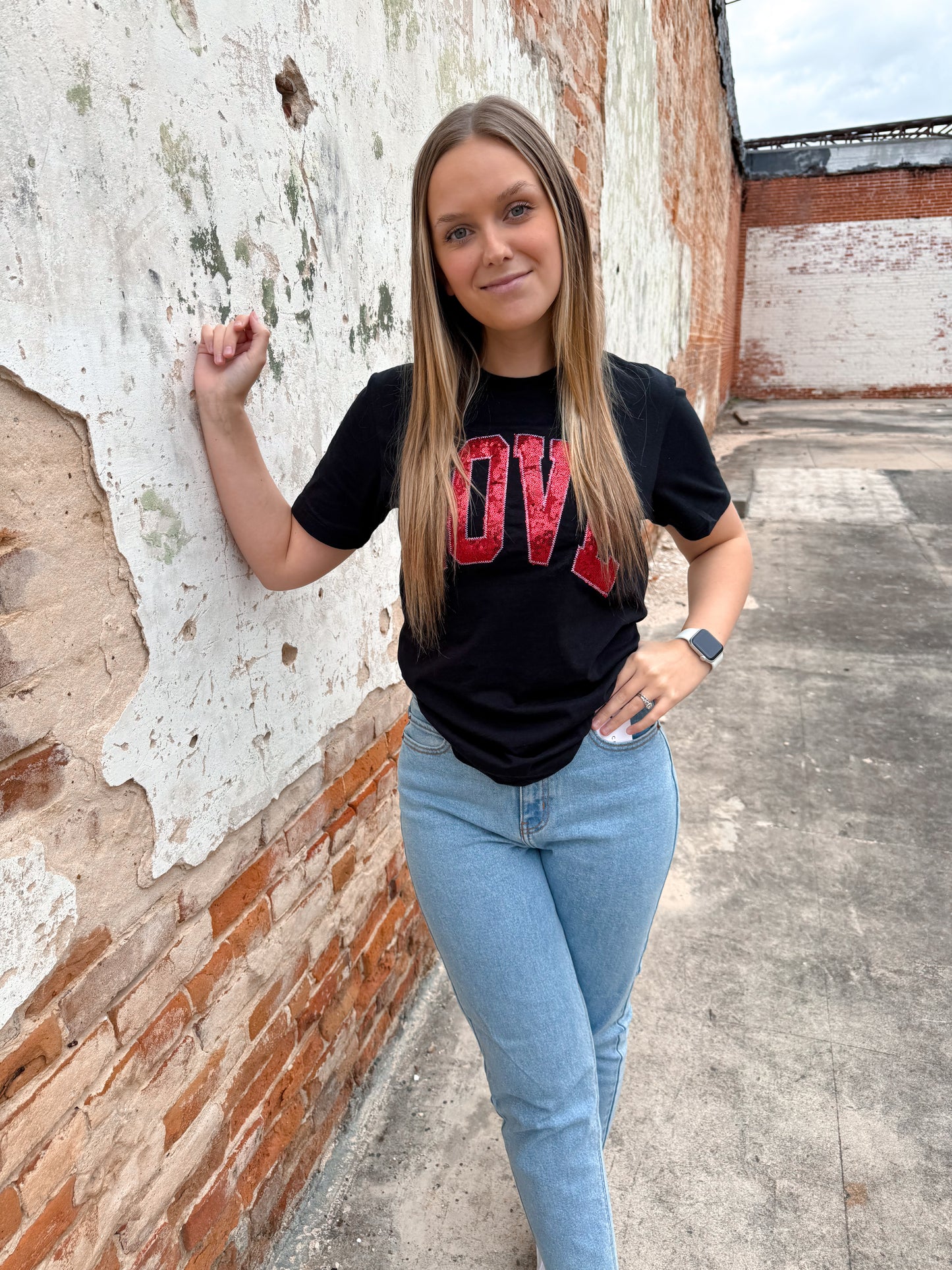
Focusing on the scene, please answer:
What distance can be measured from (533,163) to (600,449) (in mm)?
442

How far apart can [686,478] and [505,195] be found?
1.78 feet

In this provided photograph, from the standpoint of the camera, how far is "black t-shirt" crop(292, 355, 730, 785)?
4.30 ft

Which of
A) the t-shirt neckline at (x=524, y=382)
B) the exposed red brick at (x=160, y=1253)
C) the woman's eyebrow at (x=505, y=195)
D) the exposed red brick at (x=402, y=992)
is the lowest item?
the exposed red brick at (x=402, y=992)

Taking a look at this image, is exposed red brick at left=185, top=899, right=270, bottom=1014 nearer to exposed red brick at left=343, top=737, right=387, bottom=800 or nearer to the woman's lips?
exposed red brick at left=343, top=737, right=387, bottom=800

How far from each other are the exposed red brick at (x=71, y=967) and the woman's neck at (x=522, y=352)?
1055 millimetres

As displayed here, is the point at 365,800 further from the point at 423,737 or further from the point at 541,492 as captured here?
the point at 541,492

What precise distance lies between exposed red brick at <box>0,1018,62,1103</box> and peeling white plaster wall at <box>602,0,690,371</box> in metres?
4.11

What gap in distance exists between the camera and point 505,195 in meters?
1.28

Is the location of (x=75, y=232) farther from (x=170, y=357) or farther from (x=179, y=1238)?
(x=179, y=1238)

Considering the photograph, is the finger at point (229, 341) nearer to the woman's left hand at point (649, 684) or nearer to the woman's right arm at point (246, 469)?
the woman's right arm at point (246, 469)

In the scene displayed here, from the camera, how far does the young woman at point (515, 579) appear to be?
1309 millimetres

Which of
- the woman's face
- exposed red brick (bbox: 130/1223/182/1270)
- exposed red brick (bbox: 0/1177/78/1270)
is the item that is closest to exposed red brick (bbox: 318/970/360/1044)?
exposed red brick (bbox: 130/1223/182/1270)

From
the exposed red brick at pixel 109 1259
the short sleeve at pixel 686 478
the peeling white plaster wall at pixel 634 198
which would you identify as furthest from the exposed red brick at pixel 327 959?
the peeling white plaster wall at pixel 634 198

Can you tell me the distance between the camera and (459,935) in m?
1.36
